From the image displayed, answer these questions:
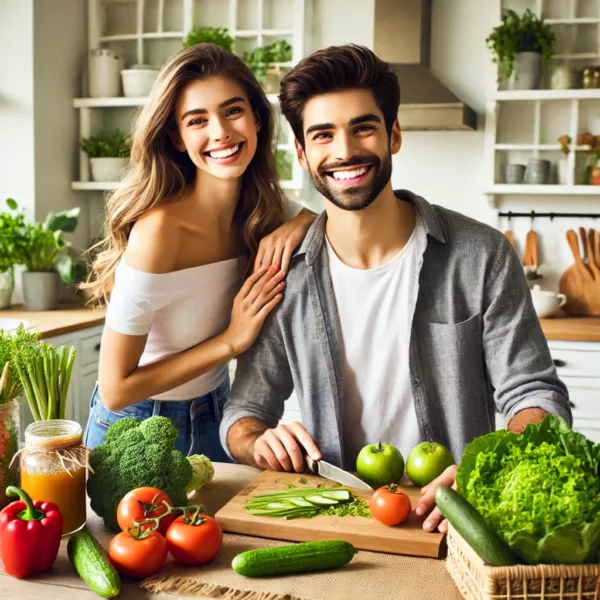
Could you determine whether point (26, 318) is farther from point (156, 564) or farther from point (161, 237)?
point (156, 564)

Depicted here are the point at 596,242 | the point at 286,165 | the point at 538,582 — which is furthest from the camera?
the point at 286,165

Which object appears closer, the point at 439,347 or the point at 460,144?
the point at 439,347

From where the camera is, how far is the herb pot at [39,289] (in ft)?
13.4

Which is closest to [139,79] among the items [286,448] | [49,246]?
[49,246]

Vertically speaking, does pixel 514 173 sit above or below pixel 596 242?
above

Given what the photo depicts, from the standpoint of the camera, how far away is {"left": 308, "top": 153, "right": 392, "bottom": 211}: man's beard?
1880 mm

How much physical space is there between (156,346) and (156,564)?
950 mm

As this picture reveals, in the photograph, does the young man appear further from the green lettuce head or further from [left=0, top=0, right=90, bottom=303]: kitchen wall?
[left=0, top=0, right=90, bottom=303]: kitchen wall

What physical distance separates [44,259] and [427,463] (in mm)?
3070

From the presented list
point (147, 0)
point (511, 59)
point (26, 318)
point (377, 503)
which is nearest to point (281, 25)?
point (147, 0)

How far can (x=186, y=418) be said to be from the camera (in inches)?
87.4

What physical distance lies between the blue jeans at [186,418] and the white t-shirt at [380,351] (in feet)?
1.53

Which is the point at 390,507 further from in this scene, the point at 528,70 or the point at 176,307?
the point at 528,70

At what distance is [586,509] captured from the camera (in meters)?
1.08
